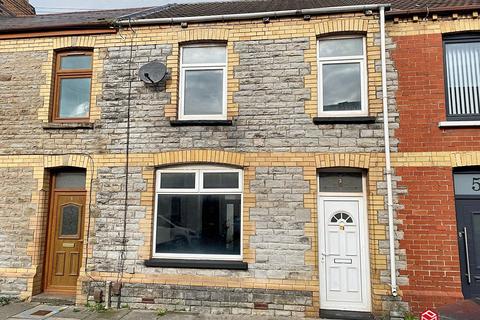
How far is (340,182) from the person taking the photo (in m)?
7.17

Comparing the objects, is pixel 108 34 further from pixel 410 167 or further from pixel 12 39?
pixel 410 167

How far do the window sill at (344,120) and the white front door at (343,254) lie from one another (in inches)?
57.6

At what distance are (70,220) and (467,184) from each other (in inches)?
310

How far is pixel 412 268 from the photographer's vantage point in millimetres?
6543

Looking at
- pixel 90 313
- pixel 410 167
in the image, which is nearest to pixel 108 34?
pixel 90 313

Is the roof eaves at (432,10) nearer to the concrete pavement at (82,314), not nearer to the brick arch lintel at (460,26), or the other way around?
A: the brick arch lintel at (460,26)

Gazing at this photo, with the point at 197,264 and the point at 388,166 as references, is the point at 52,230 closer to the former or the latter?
the point at 197,264

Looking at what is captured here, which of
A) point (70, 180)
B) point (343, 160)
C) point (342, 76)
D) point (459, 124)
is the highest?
point (342, 76)

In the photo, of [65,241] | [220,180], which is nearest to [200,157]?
[220,180]

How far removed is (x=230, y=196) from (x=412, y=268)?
11.6 feet

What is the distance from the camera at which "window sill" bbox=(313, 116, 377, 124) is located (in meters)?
6.95

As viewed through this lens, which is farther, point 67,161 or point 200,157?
point 67,161

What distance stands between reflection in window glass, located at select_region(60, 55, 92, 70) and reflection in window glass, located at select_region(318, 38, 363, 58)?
16.5ft

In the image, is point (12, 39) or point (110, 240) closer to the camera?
point (110, 240)
